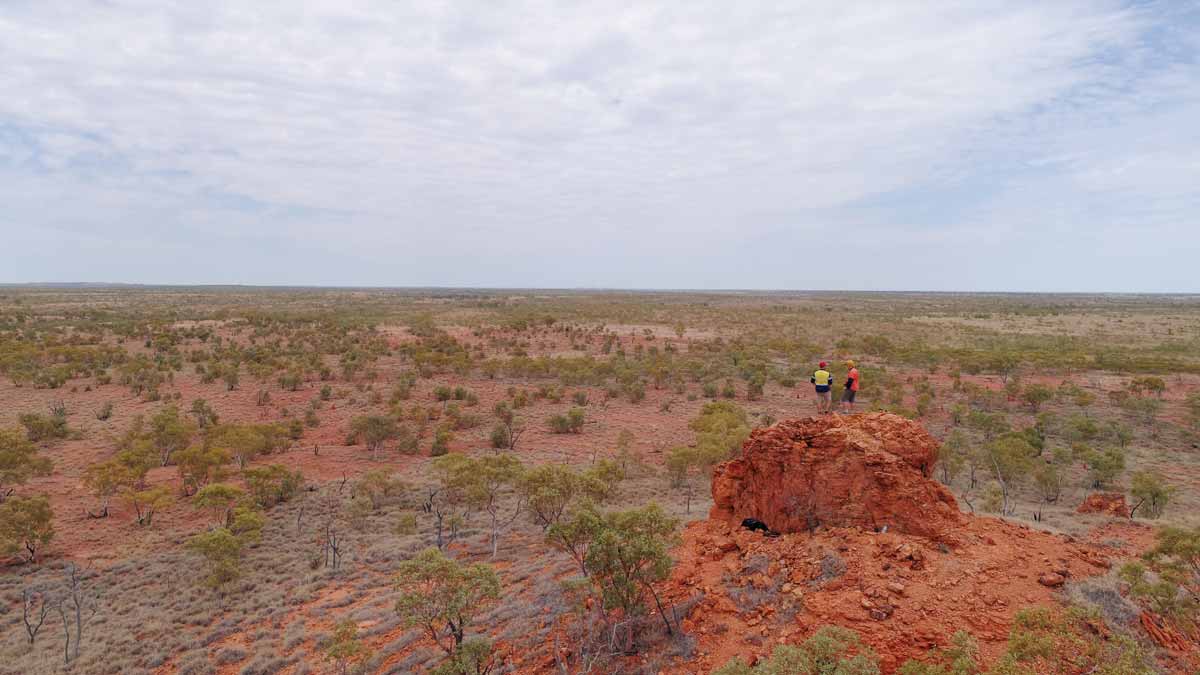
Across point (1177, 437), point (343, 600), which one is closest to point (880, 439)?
point (343, 600)

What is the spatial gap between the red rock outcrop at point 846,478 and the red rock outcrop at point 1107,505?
7.36m

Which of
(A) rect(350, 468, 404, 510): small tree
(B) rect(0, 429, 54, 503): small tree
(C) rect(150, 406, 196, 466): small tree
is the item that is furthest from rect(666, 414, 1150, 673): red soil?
(B) rect(0, 429, 54, 503): small tree

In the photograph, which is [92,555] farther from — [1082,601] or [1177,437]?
[1177,437]

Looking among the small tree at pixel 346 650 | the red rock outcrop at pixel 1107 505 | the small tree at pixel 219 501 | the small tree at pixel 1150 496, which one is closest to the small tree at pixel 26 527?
the small tree at pixel 219 501

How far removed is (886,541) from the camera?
7.90 m

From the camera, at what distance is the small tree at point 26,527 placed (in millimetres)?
12414

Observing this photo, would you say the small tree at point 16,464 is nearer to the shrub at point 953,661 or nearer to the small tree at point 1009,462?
the shrub at point 953,661

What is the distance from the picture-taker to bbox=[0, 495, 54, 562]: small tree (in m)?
12.4

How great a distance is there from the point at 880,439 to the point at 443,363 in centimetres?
3011

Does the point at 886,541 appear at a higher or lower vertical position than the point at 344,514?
higher

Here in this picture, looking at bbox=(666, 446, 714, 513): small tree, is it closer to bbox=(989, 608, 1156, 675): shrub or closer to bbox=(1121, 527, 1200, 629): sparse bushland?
bbox=(1121, 527, 1200, 629): sparse bushland

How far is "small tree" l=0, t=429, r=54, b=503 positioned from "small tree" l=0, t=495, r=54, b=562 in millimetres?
3608

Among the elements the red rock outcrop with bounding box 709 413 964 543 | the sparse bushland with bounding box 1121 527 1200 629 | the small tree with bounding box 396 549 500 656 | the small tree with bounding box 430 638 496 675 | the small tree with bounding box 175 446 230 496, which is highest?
the red rock outcrop with bounding box 709 413 964 543

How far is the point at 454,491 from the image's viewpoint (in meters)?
15.9
